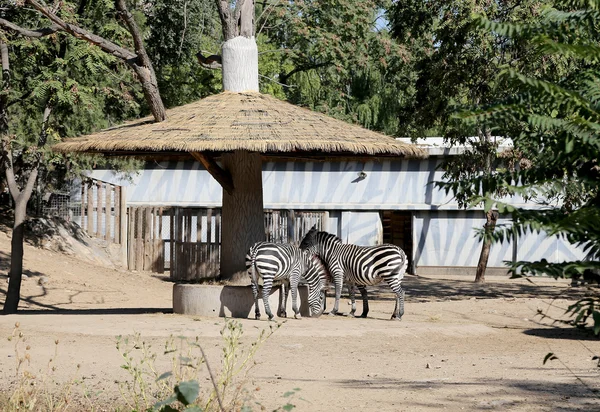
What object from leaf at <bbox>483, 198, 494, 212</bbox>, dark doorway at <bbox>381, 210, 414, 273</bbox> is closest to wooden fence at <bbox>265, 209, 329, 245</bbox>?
dark doorway at <bbox>381, 210, 414, 273</bbox>

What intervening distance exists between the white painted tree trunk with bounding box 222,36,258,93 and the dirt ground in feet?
13.2

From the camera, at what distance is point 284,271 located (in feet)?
46.7

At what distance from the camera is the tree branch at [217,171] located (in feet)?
46.8

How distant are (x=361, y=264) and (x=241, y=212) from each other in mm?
2198

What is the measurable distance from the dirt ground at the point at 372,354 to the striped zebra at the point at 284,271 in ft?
1.62

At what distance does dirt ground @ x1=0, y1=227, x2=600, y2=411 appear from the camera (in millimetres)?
7969

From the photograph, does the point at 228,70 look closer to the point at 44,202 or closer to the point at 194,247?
the point at 194,247

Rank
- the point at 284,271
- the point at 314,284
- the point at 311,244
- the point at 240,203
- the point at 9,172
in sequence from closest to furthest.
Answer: the point at 284,271 → the point at 240,203 → the point at 314,284 → the point at 9,172 → the point at 311,244

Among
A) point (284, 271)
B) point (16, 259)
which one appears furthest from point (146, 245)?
point (284, 271)

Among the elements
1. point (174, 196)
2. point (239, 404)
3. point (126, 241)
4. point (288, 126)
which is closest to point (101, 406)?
point (239, 404)

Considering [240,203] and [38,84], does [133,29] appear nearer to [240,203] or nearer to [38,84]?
[38,84]

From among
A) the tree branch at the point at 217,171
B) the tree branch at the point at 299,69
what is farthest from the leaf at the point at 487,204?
the tree branch at the point at 299,69

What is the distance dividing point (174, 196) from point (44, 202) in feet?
17.0

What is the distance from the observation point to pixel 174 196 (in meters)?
29.8
